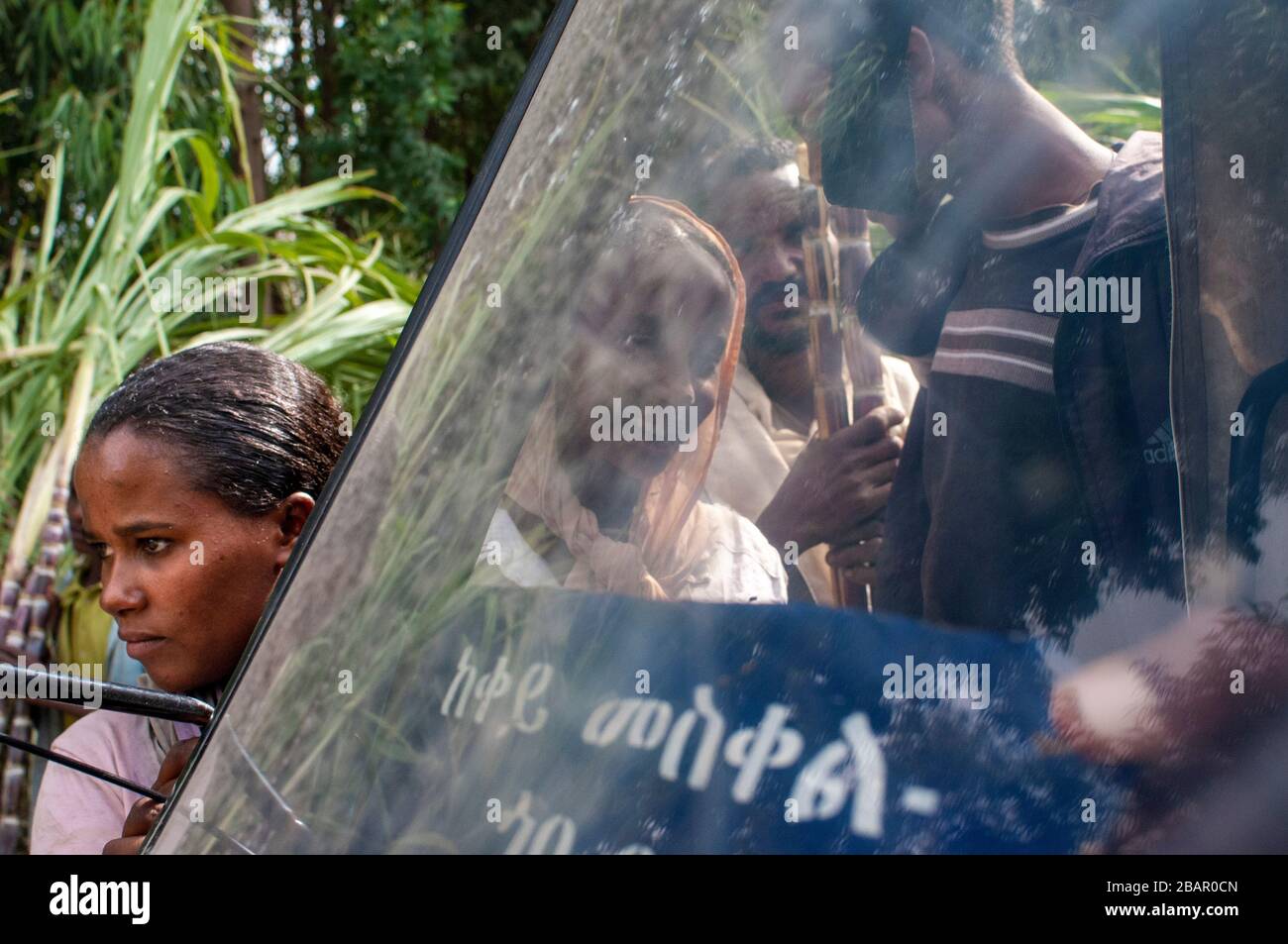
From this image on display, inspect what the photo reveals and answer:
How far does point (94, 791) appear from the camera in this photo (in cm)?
129

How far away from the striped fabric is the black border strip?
0.35 m

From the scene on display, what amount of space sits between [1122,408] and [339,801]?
0.58 metres

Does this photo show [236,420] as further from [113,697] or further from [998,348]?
[998,348]

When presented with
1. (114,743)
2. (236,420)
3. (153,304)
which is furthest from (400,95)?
(114,743)

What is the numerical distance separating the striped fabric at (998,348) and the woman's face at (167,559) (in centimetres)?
85

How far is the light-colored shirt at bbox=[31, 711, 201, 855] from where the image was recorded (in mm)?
1273

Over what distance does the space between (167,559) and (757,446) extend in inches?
30.8

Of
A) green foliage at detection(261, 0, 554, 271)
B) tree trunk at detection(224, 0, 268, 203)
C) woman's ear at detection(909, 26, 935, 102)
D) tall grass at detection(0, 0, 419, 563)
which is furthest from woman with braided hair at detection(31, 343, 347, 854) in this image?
tree trunk at detection(224, 0, 268, 203)

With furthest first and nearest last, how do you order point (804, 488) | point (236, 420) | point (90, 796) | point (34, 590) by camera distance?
1. point (34, 590)
2. point (236, 420)
3. point (90, 796)
4. point (804, 488)

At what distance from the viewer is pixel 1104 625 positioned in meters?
0.81

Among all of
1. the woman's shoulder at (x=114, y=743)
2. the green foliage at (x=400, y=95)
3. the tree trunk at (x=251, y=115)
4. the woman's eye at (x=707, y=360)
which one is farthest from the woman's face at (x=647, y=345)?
the tree trunk at (x=251, y=115)

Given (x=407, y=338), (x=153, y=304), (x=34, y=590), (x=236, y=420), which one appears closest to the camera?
(x=407, y=338)

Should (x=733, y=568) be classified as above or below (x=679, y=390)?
below

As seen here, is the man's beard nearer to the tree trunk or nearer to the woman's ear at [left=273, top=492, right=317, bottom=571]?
the woman's ear at [left=273, top=492, right=317, bottom=571]
